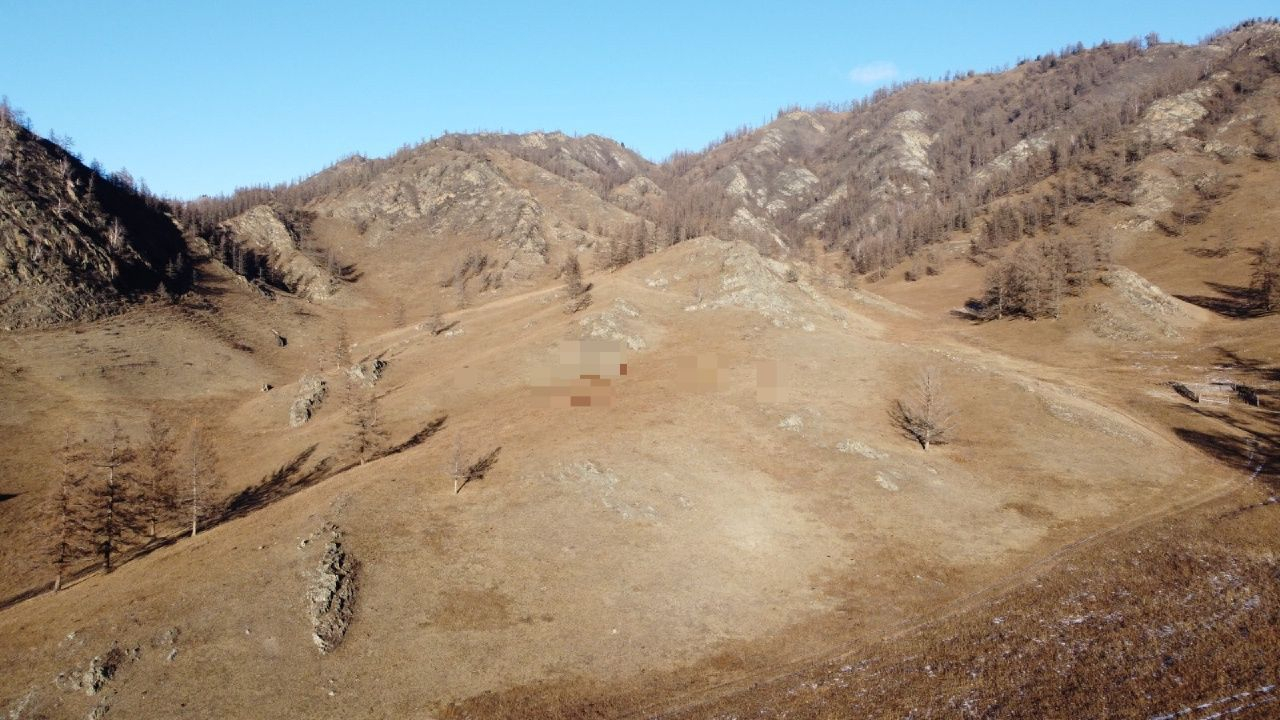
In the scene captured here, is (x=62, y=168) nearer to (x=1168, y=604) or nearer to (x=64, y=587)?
(x=64, y=587)

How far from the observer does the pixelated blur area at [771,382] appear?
6838cm

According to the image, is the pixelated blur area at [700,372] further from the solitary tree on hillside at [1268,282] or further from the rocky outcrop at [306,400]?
the solitary tree on hillside at [1268,282]

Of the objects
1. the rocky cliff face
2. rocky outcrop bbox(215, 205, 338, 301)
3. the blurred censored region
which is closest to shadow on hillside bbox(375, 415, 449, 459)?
the blurred censored region

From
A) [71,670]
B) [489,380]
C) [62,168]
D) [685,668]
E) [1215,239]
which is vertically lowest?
[685,668]

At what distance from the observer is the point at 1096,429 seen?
59.8m

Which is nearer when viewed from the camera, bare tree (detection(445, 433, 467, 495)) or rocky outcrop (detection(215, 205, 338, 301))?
bare tree (detection(445, 433, 467, 495))

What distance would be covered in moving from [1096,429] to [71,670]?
84437 millimetres

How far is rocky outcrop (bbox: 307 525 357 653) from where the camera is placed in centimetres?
3475

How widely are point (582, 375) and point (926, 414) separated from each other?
136ft

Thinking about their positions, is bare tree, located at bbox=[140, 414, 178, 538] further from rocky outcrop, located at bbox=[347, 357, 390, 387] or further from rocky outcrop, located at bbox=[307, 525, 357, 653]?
rocky outcrop, located at bbox=[347, 357, 390, 387]

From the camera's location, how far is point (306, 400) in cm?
8300

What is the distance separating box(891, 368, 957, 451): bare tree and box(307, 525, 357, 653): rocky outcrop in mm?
53410

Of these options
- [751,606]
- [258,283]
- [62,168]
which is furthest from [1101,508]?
[62,168]

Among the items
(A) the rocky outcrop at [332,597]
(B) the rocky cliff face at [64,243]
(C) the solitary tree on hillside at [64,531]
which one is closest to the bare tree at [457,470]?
(A) the rocky outcrop at [332,597]
